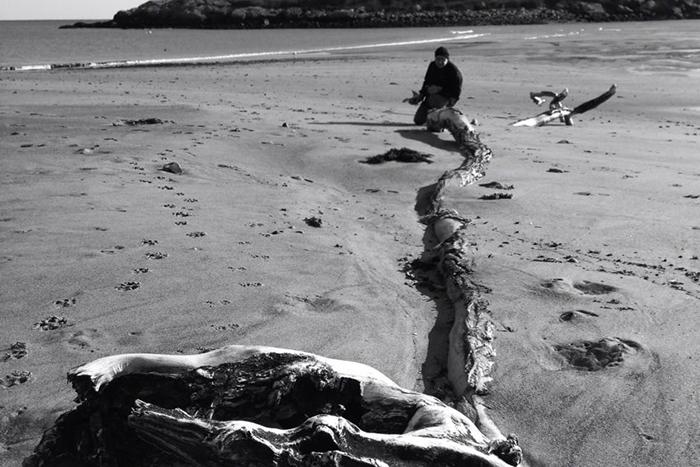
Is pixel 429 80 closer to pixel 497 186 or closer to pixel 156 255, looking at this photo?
pixel 497 186

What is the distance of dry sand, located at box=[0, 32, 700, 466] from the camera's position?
361 centimetres

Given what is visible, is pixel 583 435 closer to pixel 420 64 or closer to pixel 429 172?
pixel 429 172

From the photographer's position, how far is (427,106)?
11.2 meters

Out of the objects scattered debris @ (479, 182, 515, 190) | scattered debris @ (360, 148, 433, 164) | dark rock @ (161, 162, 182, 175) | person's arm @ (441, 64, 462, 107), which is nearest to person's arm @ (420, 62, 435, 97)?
person's arm @ (441, 64, 462, 107)

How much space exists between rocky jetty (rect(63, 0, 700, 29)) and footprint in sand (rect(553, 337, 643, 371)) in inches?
2609

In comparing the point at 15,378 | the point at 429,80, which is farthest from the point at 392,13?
the point at 15,378

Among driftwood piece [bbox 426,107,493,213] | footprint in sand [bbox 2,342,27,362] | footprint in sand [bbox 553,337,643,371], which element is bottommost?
footprint in sand [bbox 553,337,643,371]

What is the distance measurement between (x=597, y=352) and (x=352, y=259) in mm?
1910

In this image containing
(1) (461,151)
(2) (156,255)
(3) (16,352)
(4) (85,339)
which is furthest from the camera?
(1) (461,151)

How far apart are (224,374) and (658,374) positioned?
6.62 ft

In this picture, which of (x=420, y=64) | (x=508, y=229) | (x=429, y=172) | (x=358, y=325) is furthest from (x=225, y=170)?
(x=420, y=64)

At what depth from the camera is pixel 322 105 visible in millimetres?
13297

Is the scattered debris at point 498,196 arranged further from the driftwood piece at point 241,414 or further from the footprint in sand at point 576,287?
the driftwood piece at point 241,414

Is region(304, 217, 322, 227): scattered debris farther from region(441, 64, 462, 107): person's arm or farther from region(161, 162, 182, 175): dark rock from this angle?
region(441, 64, 462, 107): person's arm
